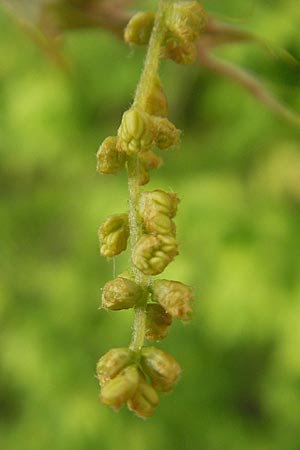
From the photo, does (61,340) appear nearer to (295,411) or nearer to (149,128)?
(295,411)

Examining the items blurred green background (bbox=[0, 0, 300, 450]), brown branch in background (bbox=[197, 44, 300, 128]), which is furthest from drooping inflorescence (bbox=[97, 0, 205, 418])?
blurred green background (bbox=[0, 0, 300, 450])

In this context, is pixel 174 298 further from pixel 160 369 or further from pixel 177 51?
pixel 177 51

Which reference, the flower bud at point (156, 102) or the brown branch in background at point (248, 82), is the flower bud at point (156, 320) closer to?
the flower bud at point (156, 102)

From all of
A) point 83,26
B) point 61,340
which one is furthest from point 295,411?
point 83,26

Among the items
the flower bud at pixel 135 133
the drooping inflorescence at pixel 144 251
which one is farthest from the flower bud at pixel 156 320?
the flower bud at pixel 135 133

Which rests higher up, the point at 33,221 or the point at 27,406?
the point at 33,221
